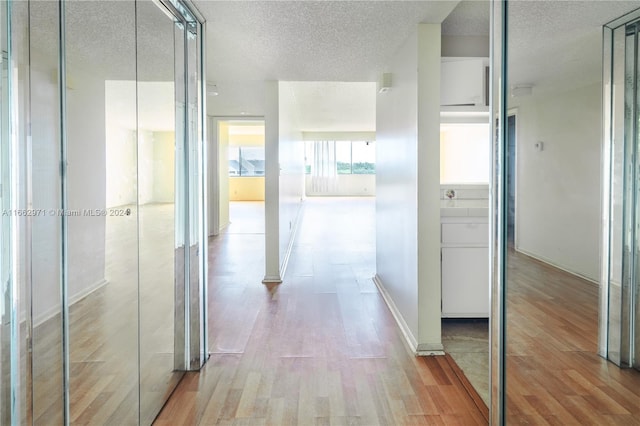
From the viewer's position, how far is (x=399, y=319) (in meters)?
3.50

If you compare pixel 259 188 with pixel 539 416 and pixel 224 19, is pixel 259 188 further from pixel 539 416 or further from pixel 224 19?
pixel 539 416

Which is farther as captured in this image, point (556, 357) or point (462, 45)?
point (462, 45)

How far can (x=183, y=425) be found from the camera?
2.05 metres

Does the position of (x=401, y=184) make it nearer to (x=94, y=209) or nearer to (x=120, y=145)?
(x=120, y=145)

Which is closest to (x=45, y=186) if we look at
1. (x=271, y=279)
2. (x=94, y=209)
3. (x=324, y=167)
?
(x=94, y=209)

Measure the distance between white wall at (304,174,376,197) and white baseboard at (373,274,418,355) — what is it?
12146 mm

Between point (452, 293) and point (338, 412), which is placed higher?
point (452, 293)

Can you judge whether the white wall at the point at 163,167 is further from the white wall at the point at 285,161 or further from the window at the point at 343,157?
the window at the point at 343,157

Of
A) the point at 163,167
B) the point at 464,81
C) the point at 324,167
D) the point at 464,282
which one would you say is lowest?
the point at 464,282

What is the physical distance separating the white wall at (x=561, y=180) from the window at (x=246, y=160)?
1549cm

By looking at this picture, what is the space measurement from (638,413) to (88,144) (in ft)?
6.33

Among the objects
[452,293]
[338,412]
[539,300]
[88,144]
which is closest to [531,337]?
[539,300]

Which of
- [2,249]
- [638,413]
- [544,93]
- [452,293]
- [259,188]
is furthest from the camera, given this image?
[259,188]

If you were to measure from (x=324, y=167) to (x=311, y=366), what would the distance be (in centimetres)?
1400
